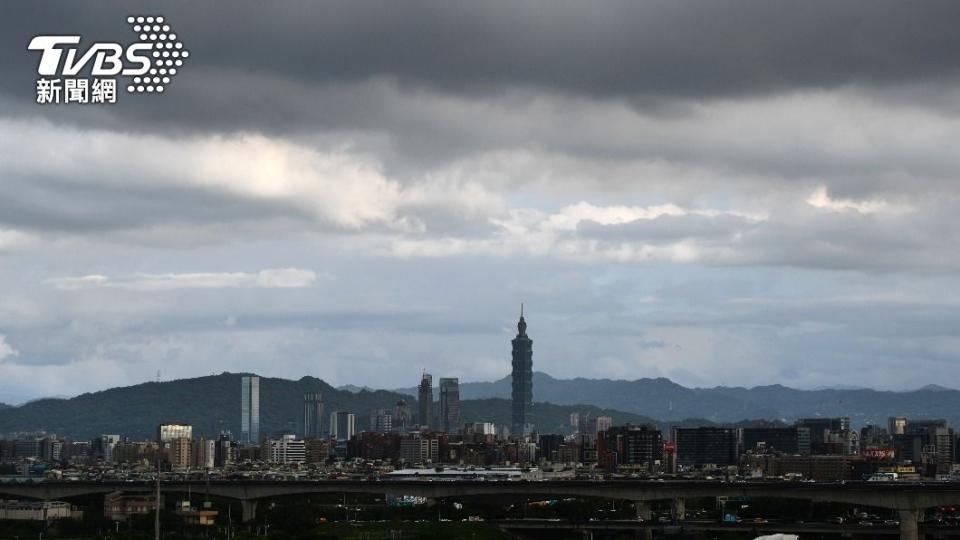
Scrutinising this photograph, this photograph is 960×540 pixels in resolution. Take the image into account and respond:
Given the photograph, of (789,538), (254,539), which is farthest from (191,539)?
(789,538)

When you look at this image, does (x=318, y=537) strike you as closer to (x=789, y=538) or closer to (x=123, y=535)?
(x=123, y=535)

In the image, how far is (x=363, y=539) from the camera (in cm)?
19988

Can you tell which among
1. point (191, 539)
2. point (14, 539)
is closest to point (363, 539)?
point (191, 539)

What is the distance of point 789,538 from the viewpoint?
88.9m

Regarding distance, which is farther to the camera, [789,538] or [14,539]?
[14,539]

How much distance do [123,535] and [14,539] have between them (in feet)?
44.0

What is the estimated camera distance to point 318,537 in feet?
638

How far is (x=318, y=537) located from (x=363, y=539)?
24.7 feet

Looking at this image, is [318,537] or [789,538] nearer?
[789,538]

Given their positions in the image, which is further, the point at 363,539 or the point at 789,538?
the point at 363,539

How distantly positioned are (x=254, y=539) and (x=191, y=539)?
7509 millimetres

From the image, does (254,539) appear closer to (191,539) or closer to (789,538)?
(191,539)

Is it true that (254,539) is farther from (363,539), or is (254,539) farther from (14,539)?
(14,539)

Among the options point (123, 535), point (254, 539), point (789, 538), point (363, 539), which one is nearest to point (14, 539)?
point (123, 535)
